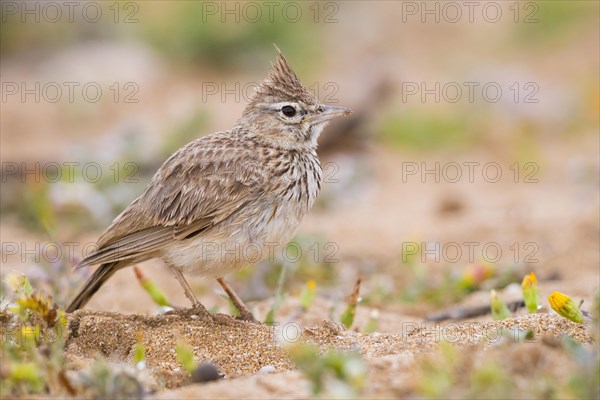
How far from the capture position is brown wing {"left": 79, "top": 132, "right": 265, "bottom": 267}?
5.25m

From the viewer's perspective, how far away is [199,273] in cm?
525

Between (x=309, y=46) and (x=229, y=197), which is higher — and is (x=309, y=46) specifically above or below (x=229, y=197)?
above

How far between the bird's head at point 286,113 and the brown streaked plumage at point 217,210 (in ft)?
0.05

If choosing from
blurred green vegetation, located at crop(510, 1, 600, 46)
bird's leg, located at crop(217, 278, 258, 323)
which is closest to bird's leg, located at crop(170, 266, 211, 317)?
bird's leg, located at crop(217, 278, 258, 323)

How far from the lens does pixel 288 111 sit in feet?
19.0

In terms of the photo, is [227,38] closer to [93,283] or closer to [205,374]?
[93,283]

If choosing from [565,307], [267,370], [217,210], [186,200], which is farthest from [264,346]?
[565,307]

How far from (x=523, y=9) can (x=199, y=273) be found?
11721 millimetres

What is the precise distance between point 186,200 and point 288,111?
894 mm

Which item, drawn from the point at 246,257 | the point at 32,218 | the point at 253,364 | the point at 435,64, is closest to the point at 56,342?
the point at 253,364

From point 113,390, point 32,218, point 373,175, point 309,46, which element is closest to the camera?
point 113,390

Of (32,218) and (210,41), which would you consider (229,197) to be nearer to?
(32,218)

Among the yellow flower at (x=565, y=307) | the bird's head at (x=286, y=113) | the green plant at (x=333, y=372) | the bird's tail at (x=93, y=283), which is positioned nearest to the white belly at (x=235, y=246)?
the bird's tail at (x=93, y=283)

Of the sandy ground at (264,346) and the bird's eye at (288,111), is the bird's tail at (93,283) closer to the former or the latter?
the sandy ground at (264,346)
